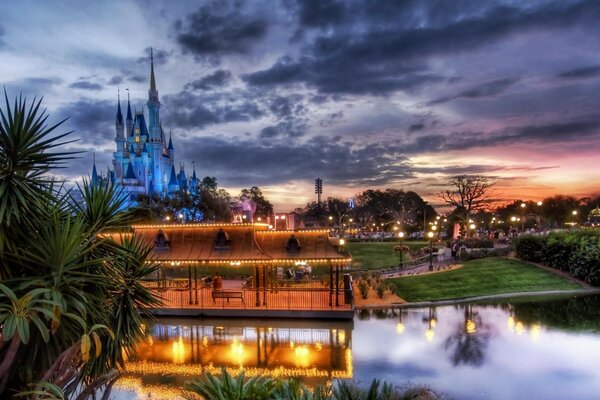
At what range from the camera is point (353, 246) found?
176ft

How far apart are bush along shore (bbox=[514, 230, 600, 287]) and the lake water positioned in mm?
8457

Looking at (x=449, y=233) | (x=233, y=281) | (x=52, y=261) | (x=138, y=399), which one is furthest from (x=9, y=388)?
(x=449, y=233)

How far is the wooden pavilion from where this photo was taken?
23156mm

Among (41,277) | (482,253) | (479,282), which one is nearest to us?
(41,277)

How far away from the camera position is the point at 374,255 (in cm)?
4809

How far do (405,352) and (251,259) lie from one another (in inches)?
393

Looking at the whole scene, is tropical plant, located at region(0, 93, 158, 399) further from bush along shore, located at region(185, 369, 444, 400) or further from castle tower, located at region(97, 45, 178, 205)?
castle tower, located at region(97, 45, 178, 205)

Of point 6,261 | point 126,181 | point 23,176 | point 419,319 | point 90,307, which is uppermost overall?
point 126,181

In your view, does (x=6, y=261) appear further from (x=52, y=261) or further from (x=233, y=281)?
(x=233, y=281)

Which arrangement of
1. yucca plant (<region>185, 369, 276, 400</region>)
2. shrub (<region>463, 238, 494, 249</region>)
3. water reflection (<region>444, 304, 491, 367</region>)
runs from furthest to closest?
shrub (<region>463, 238, 494, 249</region>) < water reflection (<region>444, 304, 491, 367</region>) < yucca plant (<region>185, 369, 276, 400</region>)

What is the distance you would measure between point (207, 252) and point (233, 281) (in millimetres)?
10237

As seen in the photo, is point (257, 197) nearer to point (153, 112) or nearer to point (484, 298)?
point (153, 112)

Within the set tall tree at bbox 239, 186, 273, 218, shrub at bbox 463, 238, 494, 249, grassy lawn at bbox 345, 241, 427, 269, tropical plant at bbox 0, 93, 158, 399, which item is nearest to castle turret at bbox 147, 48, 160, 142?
tall tree at bbox 239, 186, 273, 218

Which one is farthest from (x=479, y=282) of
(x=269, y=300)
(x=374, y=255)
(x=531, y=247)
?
Answer: (x=374, y=255)
